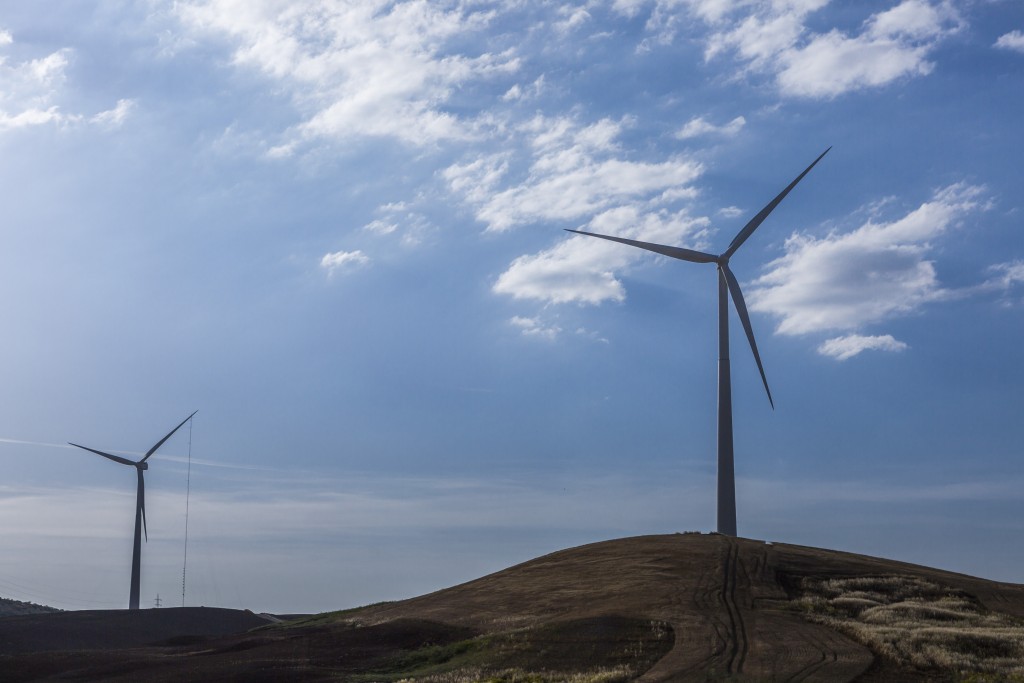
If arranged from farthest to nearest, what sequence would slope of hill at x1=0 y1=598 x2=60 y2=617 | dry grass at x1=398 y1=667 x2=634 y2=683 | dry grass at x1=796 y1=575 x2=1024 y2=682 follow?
slope of hill at x1=0 y1=598 x2=60 y2=617
dry grass at x1=796 y1=575 x2=1024 y2=682
dry grass at x1=398 y1=667 x2=634 y2=683

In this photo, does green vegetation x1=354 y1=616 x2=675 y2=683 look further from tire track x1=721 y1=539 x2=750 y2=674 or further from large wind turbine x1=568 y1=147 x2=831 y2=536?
large wind turbine x1=568 y1=147 x2=831 y2=536

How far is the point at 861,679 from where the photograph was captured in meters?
40.9

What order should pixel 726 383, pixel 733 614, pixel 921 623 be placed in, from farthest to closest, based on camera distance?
1. pixel 726 383
2. pixel 733 614
3. pixel 921 623

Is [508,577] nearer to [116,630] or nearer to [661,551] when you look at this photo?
[661,551]

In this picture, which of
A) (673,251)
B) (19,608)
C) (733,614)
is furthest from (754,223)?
(19,608)

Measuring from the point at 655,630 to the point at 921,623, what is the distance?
14689 mm

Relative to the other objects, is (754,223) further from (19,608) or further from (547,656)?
(19,608)

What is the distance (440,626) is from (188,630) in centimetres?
4278

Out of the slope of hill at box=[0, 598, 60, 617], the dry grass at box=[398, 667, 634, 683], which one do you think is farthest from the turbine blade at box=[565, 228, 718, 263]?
the slope of hill at box=[0, 598, 60, 617]

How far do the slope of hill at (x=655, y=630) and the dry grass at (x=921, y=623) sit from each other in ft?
0.46

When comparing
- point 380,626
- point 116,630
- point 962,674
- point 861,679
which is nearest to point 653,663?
point 861,679

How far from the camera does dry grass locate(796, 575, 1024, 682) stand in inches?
1740

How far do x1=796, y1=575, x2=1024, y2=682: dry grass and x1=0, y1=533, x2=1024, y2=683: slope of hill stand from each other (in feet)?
0.46

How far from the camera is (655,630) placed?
51.0 m
